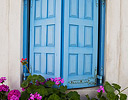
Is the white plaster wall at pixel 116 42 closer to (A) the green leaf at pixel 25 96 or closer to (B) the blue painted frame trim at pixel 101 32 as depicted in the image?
(B) the blue painted frame trim at pixel 101 32

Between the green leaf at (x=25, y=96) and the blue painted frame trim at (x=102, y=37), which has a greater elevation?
the blue painted frame trim at (x=102, y=37)

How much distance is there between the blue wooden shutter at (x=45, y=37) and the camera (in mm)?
2240

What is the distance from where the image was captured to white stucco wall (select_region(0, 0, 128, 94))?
2.32 metres

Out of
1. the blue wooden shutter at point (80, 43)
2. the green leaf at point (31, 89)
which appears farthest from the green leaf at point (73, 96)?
the green leaf at point (31, 89)

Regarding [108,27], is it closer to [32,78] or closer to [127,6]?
[127,6]

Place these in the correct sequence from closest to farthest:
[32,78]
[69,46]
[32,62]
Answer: [32,78] < [69,46] < [32,62]

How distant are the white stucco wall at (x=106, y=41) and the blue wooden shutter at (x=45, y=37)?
0.22 meters

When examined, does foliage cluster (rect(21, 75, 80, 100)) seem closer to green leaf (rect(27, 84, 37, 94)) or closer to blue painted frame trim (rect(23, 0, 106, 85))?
A: green leaf (rect(27, 84, 37, 94))

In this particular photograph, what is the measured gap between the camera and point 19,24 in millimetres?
2328

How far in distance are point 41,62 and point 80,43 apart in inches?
28.7

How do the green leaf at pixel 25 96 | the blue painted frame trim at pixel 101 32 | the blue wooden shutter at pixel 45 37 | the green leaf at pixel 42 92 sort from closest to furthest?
the green leaf at pixel 42 92, the green leaf at pixel 25 96, the blue wooden shutter at pixel 45 37, the blue painted frame trim at pixel 101 32

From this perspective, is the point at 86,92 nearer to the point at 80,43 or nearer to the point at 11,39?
the point at 80,43

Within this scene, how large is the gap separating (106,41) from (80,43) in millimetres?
488

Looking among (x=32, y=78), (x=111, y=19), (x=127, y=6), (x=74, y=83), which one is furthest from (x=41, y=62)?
(x=127, y=6)
